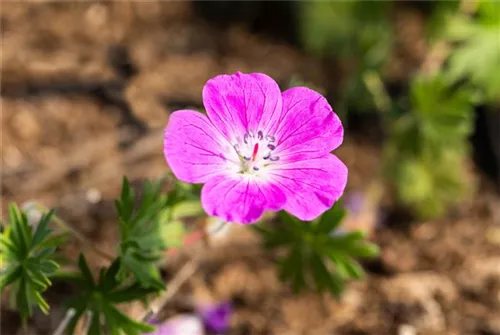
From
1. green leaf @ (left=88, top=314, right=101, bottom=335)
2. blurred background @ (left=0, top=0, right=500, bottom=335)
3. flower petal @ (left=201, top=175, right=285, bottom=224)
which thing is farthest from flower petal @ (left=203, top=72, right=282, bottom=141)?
blurred background @ (left=0, top=0, right=500, bottom=335)

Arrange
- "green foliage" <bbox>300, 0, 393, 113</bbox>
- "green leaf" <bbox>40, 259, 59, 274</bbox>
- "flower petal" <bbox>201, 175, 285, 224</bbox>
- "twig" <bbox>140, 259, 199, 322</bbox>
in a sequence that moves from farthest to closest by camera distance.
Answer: "green foliage" <bbox>300, 0, 393, 113</bbox> → "twig" <bbox>140, 259, 199, 322</bbox> → "green leaf" <bbox>40, 259, 59, 274</bbox> → "flower petal" <bbox>201, 175, 285, 224</bbox>

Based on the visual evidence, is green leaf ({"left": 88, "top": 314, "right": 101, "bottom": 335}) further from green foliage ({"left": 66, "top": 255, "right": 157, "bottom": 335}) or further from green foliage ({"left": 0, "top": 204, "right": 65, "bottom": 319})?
green foliage ({"left": 0, "top": 204, "right": 65, "bottom": 319})

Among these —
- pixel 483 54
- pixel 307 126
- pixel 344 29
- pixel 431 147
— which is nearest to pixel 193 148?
pixel 307 126

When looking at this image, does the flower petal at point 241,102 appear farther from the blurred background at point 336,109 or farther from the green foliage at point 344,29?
the green foliage at point 344,29

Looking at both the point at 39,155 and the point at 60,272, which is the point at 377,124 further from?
the point at 60,272

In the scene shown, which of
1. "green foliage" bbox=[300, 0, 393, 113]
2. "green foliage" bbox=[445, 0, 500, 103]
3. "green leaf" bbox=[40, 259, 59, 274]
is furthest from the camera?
"green foliage" bbox=[300, 0, 393, 113]

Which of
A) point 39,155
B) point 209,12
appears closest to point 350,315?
point 39,155

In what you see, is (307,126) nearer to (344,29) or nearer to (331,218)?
(331,218)
